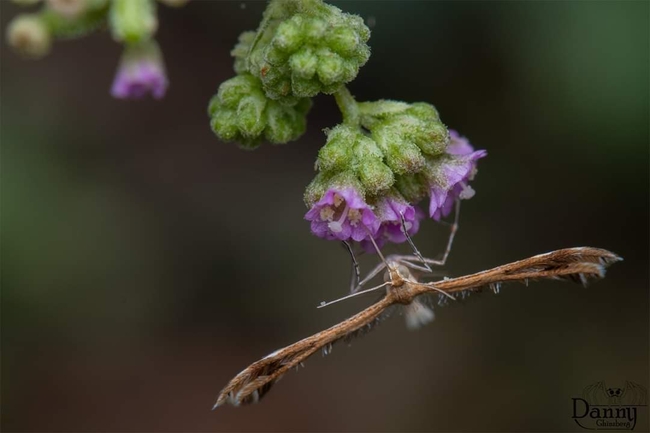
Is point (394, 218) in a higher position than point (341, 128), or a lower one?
lower

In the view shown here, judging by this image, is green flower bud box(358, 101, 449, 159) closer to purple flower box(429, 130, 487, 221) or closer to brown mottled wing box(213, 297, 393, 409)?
purple flower box(429, 130, 487, 221)

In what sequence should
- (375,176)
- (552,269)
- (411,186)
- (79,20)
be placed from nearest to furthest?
(79,20), (375,176), (411,186), (552,269)

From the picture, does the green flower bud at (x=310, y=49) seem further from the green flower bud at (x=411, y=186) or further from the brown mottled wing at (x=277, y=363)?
the brown mottled wing at (x=277, y=363)

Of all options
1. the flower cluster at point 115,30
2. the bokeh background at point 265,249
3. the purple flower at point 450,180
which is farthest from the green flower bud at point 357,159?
the bokeh background at point 265,249

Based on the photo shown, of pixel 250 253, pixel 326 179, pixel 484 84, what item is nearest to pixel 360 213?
pixel 326 179

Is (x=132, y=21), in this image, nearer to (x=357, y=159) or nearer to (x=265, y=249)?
(x=357, y=159)

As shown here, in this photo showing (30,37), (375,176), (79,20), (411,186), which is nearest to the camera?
(30,37)

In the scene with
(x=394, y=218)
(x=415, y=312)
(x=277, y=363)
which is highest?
(x=394, y=218)

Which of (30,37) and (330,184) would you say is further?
(330,184)

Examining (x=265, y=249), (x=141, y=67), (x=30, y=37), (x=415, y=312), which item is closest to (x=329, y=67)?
(x=141, y=67)
